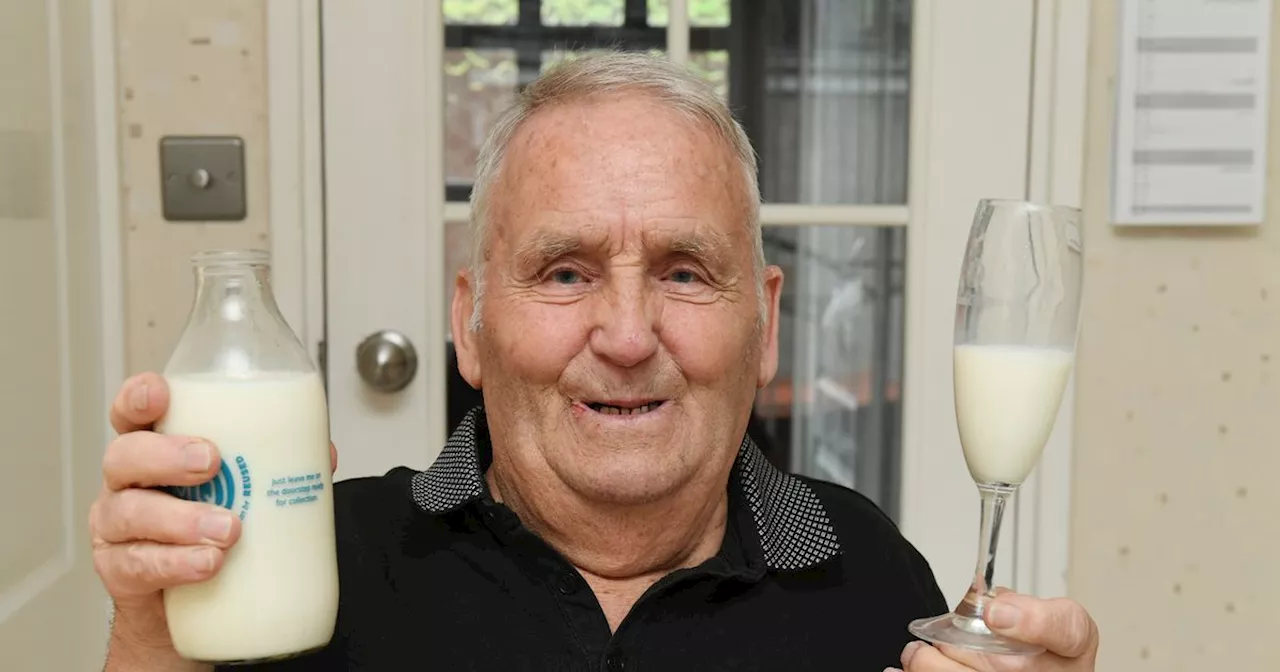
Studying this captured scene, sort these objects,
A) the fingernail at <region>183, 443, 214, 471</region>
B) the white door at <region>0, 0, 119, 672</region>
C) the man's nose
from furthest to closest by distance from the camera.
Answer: the white door at <region>0, 0, 119, 672</region> → the man's nose → the fingernail at <region>183, 443, 214, 471</region>

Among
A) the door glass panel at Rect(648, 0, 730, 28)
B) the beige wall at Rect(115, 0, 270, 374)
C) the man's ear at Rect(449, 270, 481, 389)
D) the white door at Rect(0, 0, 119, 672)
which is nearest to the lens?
the man's ear at Rect(449, 270, 481, 389)

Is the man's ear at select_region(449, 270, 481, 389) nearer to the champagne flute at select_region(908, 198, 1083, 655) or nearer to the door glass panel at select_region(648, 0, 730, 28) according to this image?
the champagne flute at select_region(908, 198, 1083, 655)

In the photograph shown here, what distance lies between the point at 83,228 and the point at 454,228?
1.68 feet

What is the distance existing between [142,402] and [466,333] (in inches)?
18.1

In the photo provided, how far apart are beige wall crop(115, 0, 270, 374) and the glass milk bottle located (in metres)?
0.84

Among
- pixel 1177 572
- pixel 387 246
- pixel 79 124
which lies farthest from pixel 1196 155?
pixel 79 124

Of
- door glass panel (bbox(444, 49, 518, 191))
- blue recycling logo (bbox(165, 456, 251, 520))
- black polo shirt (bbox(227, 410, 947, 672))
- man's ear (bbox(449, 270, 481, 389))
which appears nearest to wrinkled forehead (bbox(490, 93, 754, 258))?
man's ear (bbox(449, 270, 481, 389))

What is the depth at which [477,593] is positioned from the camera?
1079 millimetres

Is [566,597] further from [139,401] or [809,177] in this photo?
[809,177]

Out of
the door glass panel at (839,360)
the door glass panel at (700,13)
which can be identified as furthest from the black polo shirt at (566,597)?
the door glass panel at (700,13)

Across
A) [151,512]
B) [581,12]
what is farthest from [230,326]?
[581,12]

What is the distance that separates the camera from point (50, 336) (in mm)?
1452

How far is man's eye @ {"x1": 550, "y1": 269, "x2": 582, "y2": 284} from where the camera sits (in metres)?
1.10

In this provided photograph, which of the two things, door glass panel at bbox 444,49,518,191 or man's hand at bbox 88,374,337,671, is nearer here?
man's hand at bbox 88,374,337,671
